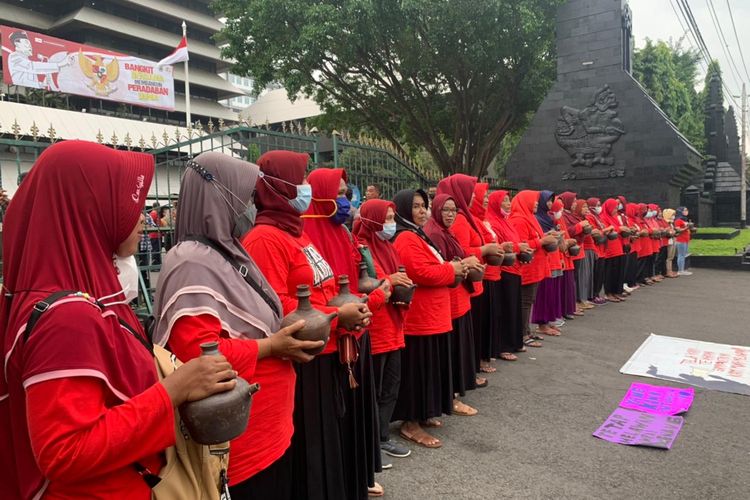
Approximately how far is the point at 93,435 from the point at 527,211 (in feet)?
18.9

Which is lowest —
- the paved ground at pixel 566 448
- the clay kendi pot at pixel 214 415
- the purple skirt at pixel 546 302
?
the paved ground at pixel 566 448

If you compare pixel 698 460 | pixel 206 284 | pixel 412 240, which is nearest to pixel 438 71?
pixel 412 240

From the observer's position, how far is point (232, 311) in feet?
5.90

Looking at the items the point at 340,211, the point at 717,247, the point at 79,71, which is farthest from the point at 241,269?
the point at 79,71

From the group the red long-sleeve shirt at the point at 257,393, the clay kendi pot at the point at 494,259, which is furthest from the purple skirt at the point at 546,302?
the red long-sleeve shirt at the point at 257,393

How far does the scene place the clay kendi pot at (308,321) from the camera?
6.27 feet

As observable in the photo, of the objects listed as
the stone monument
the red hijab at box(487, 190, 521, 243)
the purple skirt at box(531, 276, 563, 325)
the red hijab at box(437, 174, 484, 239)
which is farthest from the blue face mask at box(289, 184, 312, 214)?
the stone monument

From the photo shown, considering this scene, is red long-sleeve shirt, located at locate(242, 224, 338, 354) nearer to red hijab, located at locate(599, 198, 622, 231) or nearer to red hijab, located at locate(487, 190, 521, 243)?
red hijab, located at locate(487, 190, 521, 243)

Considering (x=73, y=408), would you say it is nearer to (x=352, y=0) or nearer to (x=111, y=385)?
(x=111, y=385)

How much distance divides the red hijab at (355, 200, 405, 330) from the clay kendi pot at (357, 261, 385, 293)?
460mm

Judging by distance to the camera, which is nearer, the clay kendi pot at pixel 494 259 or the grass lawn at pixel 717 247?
the clay kendi pot at pixel 494 259

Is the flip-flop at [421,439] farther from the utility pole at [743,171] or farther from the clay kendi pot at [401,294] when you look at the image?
the utility pole at [743,171]

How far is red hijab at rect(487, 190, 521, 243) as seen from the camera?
569cm

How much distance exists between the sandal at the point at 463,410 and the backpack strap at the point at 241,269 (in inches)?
102
